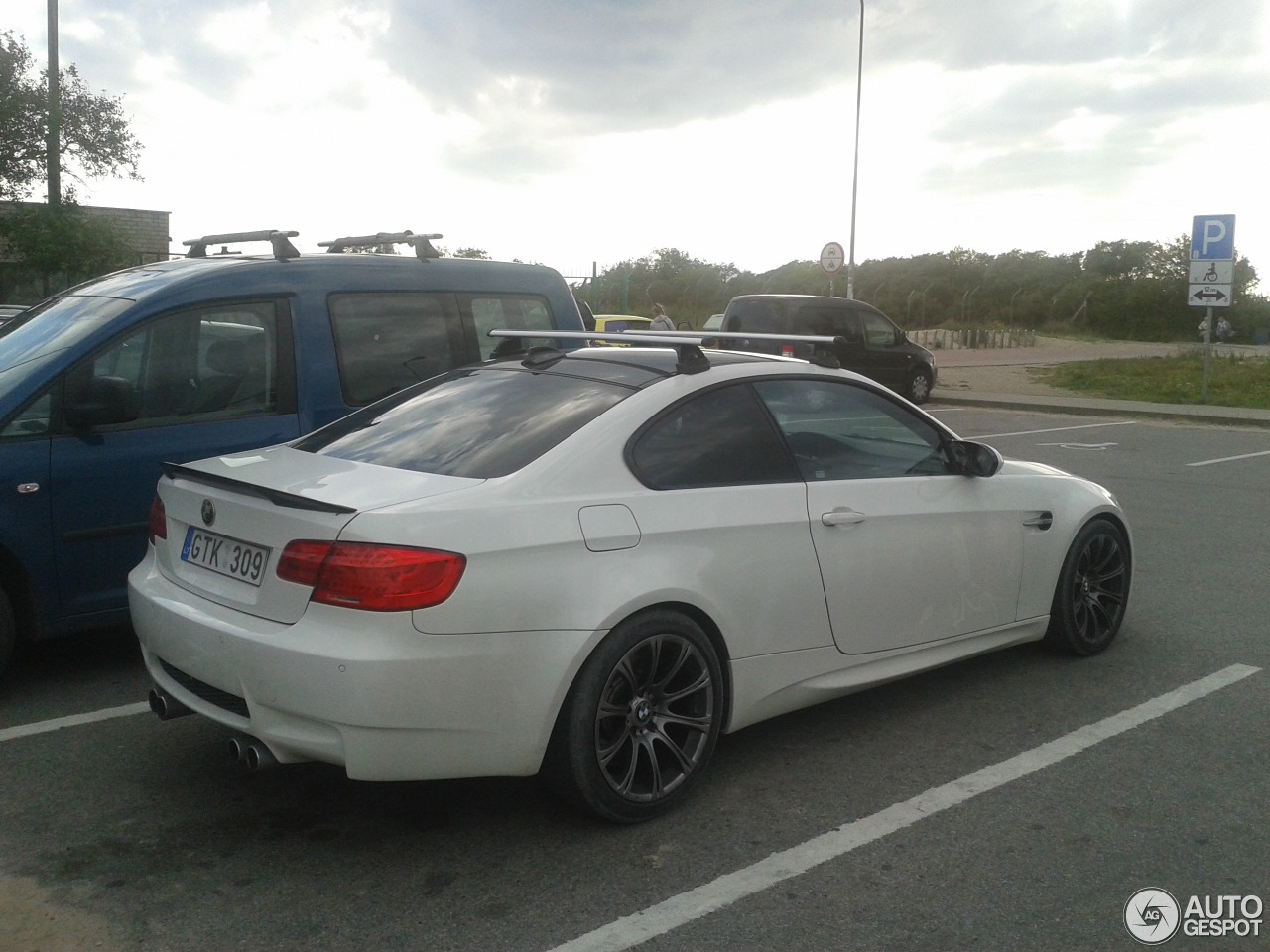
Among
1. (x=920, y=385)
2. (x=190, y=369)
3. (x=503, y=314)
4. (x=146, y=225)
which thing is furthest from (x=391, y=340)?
(x=146, y=225)

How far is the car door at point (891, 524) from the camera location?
175 inches

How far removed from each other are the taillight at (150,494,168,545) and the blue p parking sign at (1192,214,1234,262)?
1990 centimetres

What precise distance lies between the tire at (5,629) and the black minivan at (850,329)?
45.1 feet

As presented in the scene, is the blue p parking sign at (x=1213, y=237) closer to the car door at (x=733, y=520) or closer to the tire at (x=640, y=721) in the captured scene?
the car door at (x=733, y=520)

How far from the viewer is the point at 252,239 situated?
6.57 metres

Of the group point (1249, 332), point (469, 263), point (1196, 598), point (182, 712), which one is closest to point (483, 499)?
point (182, 712)

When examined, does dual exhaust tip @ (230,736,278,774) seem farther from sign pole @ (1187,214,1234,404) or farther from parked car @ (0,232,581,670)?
sign pole @ (1187,214,1234,404)

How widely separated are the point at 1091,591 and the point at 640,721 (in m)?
2.83

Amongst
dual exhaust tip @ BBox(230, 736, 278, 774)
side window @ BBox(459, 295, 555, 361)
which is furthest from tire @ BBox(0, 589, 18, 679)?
side window @ BBox(459, 295, 555, 361)

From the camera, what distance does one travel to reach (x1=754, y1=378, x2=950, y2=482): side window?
4.57 metres

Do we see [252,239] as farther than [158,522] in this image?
Yes

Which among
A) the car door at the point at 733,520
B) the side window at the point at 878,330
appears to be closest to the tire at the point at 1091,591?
the car door at the point at 733,520

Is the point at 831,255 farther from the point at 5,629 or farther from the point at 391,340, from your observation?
the point at 5,629

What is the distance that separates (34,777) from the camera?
4219 mm
